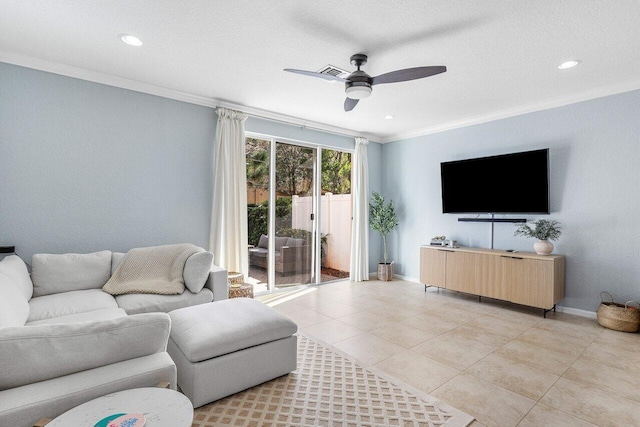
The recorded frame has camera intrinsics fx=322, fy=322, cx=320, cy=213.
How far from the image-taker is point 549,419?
192cm

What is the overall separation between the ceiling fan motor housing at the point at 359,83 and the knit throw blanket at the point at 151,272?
219cm

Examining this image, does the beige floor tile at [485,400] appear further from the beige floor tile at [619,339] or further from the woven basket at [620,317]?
the woven basket at [620,317]

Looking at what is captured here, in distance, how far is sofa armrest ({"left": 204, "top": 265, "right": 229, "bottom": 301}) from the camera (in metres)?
3.18

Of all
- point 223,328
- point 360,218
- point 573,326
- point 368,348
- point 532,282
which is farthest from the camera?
point 360,218

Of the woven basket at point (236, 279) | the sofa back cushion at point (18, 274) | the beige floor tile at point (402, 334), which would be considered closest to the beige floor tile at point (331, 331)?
the beige floor tile at point (402, 334)

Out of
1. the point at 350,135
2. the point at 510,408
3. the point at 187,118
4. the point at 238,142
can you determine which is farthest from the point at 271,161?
the point at 510,408

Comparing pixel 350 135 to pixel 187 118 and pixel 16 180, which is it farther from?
pixel 16 180

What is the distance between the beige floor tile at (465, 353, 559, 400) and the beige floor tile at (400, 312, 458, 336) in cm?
65

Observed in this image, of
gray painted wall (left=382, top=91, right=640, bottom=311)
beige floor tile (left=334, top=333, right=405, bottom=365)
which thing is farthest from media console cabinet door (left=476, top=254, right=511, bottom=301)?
beige floor tile (left=334, top=333, right=405, bottom=365)

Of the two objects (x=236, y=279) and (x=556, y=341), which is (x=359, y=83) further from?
(x=556, y=341)

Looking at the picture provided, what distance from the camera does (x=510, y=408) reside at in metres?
2.03

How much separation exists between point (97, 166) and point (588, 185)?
5.45 meters

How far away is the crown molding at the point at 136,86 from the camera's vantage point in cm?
300

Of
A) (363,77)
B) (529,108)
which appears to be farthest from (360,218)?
(363,77)
